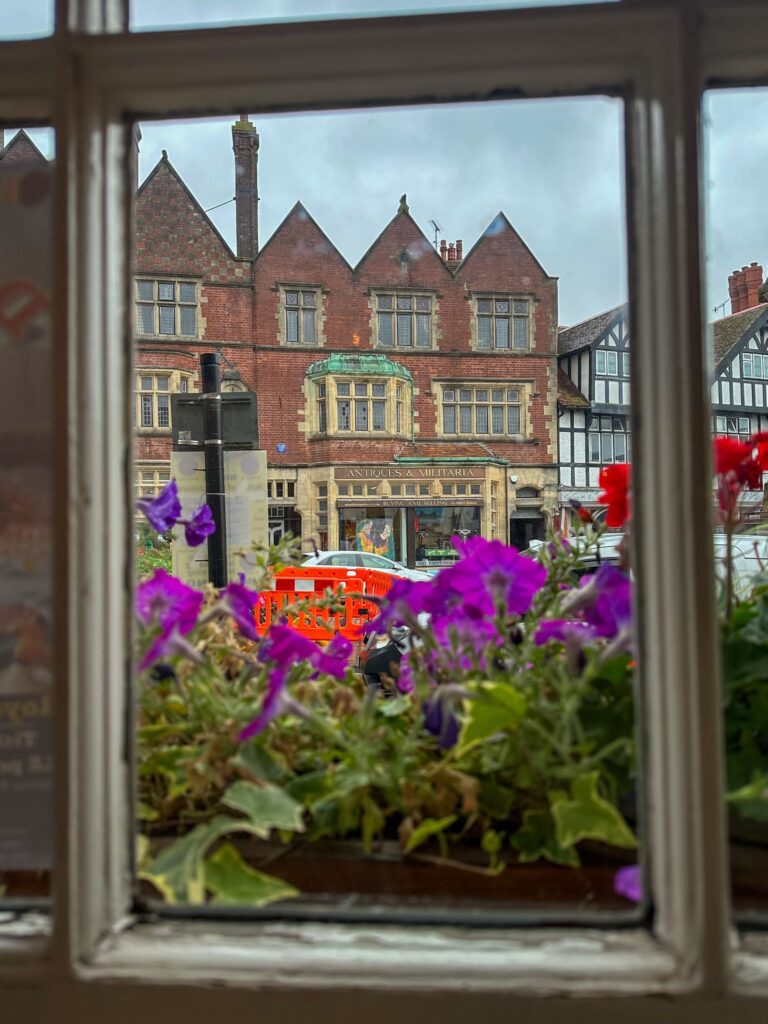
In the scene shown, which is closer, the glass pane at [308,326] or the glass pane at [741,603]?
the glass pane at [741,603]

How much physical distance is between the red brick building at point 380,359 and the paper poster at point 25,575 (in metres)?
6.59

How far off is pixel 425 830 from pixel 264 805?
0.09 meters

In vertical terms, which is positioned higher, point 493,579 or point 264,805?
point 493,579

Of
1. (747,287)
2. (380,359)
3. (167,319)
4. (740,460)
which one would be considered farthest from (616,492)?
(380,359)

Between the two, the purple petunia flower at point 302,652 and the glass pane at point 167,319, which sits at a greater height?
the glass pane at point 167,319

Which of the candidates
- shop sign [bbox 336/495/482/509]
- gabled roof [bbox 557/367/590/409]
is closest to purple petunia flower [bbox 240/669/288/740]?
gabled roof [bbox 557/367/590/409]

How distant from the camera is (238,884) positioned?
15.4 inches

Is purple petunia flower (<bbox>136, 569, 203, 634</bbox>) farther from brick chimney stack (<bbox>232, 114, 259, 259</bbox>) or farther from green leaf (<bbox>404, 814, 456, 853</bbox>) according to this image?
brick chimney stack (<bbox>232, 114, 259, 259</bbox>)

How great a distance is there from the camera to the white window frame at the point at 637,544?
334 mm

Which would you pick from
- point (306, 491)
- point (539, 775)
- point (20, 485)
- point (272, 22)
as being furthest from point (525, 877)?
point (306, 491)

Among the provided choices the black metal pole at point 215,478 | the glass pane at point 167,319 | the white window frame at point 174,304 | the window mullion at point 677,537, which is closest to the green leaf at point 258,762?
the window mullion at point 677,537

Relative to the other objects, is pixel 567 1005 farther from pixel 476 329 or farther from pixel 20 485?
pixel 476 329

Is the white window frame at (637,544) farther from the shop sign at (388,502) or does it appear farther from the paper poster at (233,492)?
the shop sign at (388,502)

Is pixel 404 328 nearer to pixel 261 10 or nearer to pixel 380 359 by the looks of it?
pixel 380 359
